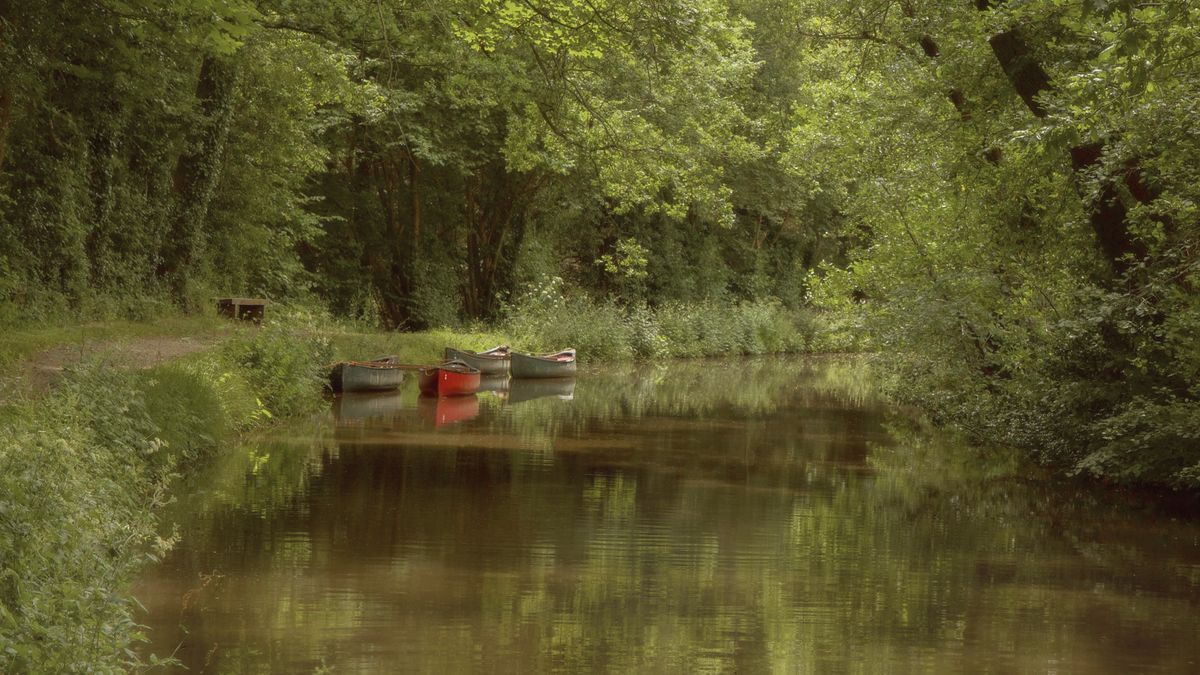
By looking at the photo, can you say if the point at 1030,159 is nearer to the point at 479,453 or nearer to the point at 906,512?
the point at 906,512

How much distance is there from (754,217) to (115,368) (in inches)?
1553

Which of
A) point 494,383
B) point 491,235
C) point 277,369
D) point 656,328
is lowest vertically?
point 494,383

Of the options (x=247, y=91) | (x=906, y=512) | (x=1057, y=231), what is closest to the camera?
(x=906, y=512)

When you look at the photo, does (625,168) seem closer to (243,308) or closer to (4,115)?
(4,115)

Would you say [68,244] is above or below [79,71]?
below

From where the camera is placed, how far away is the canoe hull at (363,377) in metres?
24.9

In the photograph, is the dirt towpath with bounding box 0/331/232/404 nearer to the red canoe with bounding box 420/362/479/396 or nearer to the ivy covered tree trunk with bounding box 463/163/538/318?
the red canoe with bounding box 420/362/479/396

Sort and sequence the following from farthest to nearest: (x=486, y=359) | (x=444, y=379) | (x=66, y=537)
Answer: (x=486, y=359), (x=444, y=379), (x=66, y=537)

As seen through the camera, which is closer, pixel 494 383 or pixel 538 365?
pixel 494 383

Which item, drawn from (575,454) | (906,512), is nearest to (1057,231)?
(906,512)

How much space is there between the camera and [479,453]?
1827cm

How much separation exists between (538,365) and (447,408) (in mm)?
7706

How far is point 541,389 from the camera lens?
29875 millimetres

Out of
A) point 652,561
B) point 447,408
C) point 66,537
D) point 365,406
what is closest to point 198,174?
point 365,406
